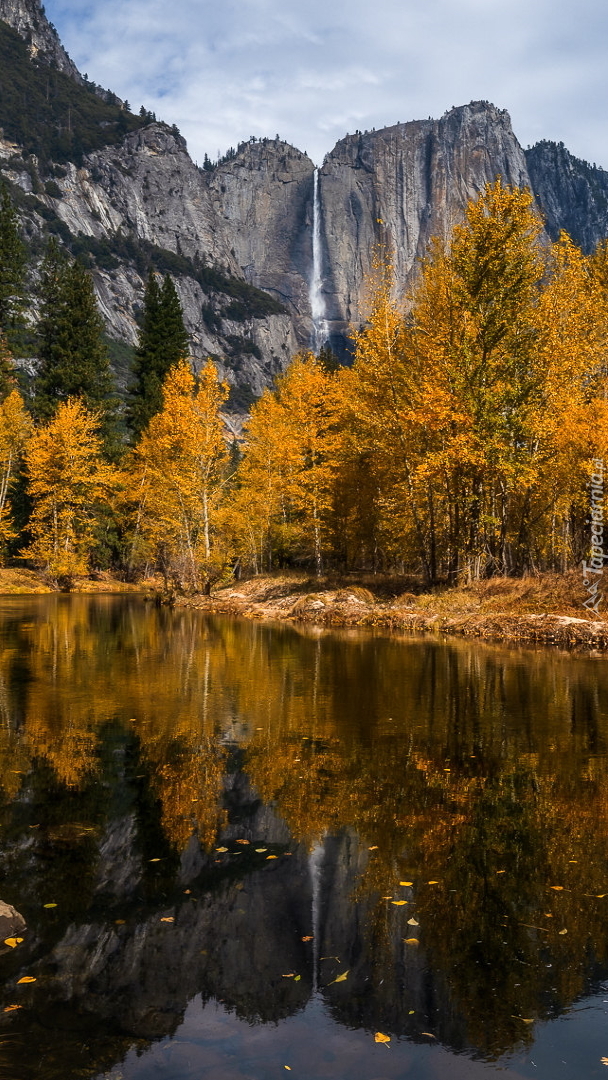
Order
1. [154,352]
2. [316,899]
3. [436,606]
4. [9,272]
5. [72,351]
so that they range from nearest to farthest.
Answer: [316,899] < [436,606] < [9,272] < [72,351] < [154,352]

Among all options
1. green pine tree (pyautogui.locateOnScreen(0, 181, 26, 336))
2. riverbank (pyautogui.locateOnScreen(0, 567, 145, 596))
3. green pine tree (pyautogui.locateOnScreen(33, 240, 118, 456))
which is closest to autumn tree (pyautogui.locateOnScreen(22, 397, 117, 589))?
riverbank (pyautogui.locateOnScreen(0, 567, 145, 596))

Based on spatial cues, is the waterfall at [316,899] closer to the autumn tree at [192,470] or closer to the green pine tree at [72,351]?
the autumn tree at [192,470]

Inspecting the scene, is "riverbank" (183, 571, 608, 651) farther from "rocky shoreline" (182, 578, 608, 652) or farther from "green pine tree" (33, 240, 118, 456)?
"green pine tree" (33, 240, 118, 456)

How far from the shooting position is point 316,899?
502cm

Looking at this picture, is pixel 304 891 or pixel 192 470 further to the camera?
pixel 192 470

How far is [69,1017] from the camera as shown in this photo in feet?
12.2

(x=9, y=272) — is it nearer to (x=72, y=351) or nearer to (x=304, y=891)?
(x=72, y=351)

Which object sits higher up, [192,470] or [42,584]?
[192,470]

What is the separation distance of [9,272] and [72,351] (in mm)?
6646

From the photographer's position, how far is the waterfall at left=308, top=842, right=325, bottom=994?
13.8 feet

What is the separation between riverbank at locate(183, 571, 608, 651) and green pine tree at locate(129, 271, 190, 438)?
2359cm

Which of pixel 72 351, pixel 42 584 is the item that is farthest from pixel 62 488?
pixel 72 351

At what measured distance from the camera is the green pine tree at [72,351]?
51.5 metres

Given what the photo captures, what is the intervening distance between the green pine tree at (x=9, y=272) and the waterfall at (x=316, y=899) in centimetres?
5298
